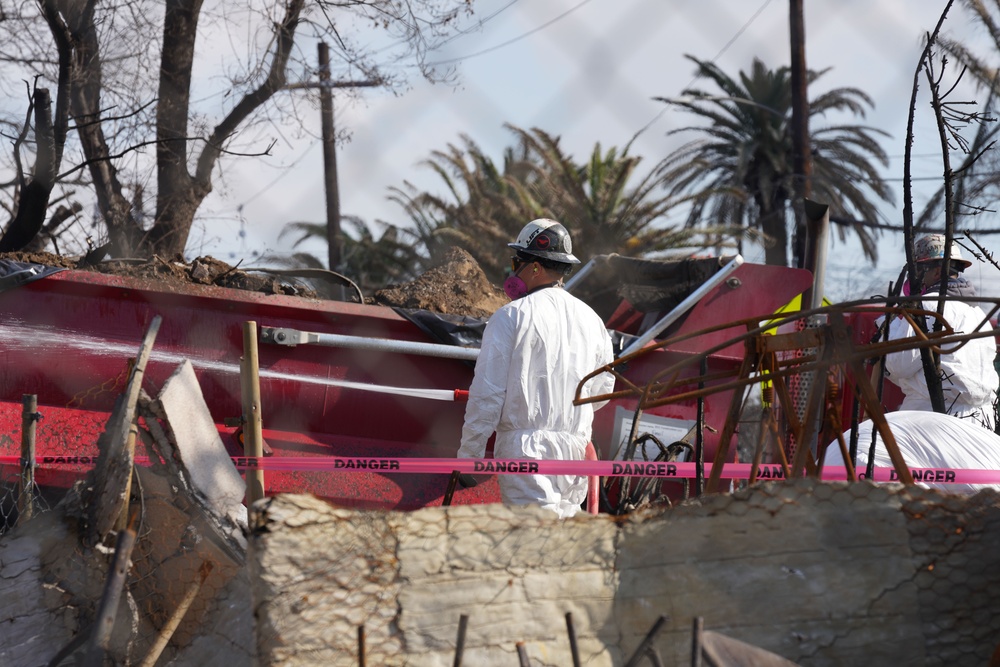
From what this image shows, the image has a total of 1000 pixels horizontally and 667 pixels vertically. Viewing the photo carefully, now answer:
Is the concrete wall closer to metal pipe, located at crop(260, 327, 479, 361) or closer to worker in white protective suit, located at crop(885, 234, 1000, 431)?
metal pipe, located at crop(260, 327, 479, 361)

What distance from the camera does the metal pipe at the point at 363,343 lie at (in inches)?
211

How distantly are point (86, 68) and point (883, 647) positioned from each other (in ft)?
24.9

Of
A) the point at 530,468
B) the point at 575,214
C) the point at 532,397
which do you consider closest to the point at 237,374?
the point at 532,397

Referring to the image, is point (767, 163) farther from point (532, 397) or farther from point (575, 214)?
point (532, 397)

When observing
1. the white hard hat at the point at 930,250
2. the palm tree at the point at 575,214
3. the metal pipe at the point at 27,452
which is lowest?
the metal pipe at the point at 27,452

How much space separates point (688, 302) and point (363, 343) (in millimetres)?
2195

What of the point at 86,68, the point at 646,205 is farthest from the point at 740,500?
the point at 646,205

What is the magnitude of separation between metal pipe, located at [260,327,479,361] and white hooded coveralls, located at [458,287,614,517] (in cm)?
94

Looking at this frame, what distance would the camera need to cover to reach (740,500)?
2.87 m

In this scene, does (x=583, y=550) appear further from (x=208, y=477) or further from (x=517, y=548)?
(x=208, y=477)

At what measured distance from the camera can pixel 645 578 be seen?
112 inches

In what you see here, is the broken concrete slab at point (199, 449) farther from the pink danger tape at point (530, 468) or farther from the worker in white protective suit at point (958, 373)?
the worker in white protective suit at point (958, 373)

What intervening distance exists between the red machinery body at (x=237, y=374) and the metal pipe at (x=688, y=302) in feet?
1.79

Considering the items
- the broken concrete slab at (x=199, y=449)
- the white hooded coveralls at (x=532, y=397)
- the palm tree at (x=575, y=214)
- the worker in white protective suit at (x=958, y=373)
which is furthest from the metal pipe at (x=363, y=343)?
the palm tree at (x=575, y=214)
